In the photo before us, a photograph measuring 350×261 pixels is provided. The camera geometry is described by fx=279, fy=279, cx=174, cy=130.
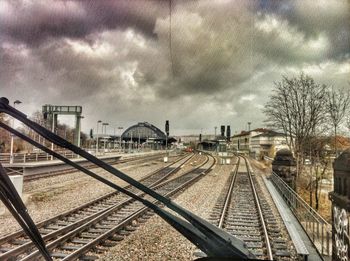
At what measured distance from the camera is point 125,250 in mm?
6004

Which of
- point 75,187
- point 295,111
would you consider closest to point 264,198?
point 295,111

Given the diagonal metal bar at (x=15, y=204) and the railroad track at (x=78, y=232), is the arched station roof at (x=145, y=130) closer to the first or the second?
the railroad track at (x=78, y=232)

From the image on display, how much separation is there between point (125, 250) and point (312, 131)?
605 inches

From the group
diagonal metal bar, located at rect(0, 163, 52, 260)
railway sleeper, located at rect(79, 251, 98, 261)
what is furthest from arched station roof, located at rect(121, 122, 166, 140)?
diagonal metal bar, located at rect(0, 163, 52, 260)

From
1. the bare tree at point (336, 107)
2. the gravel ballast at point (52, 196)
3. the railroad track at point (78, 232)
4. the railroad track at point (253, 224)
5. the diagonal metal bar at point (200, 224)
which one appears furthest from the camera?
the bare tree at point (336, 107)

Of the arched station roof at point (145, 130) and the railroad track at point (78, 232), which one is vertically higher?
the arched station roof at point (145, 130)

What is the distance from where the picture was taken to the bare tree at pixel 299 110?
56.7ft

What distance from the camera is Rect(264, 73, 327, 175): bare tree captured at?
17.3 metres

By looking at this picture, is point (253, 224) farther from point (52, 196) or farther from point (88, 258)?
Answer: point (52, 196)

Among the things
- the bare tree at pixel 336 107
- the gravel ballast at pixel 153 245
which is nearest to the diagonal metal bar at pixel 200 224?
the gravel ballast at pixel 153 245

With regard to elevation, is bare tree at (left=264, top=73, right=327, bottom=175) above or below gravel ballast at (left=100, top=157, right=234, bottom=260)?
above

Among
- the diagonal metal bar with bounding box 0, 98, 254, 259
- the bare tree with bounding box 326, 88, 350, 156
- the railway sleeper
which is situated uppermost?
the bare tree with bounding box 326, 88, 350, 156

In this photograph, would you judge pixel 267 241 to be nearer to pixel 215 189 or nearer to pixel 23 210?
pixel 23 210

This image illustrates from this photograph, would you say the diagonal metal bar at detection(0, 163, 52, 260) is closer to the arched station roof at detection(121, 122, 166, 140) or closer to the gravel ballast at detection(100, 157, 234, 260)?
the gravel ballast at detection(100, 157, 234, 260)
